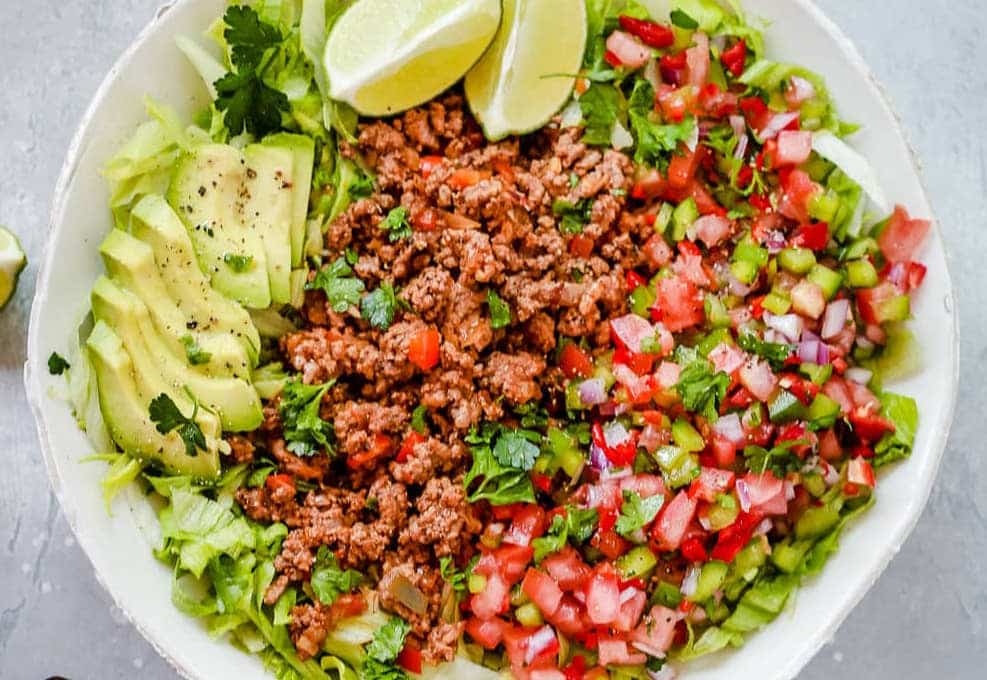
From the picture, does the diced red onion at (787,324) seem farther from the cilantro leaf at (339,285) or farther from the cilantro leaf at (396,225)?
the cilantro leaf at (339,285)

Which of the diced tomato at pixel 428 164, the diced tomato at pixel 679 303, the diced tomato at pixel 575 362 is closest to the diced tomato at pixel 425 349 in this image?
the diced tomato at pixel 575 362

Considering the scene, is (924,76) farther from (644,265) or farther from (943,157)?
(644,265)

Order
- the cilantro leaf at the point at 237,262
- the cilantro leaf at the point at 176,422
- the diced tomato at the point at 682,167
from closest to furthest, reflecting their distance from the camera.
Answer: the cilantro leaf at the point at 176,422, the cilantro leaf at the point at 237,262, the diced tomato at the point at 682,167

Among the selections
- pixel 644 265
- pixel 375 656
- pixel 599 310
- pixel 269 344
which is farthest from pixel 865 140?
pixel 375 656

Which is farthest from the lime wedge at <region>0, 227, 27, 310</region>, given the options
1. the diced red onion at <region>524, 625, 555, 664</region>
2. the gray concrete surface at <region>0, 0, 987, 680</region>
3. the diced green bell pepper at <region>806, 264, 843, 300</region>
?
the diced green bell pepper at <region>806, 264, 843, 300</region>

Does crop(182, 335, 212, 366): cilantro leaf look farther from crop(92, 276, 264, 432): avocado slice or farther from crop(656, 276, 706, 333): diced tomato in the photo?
crop(656, 276, 706, 333): diced tomato

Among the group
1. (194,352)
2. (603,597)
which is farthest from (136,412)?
(603,597)
